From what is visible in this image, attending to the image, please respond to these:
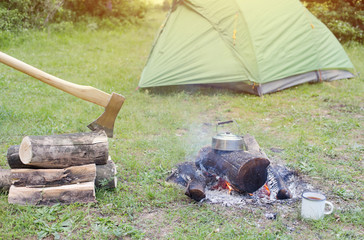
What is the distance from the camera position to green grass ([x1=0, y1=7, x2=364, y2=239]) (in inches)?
113

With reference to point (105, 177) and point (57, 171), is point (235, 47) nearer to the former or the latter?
point (105, 177)

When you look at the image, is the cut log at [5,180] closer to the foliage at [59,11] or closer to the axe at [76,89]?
the axe at [76,89]

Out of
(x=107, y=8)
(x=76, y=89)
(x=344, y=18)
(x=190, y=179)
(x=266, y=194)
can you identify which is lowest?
(x=266, y=194)

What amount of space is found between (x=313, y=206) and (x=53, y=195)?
6.81 ft

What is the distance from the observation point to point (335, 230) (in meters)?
2.84

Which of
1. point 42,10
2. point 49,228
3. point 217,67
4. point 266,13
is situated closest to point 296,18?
point 266,13

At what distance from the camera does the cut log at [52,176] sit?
3.16 m

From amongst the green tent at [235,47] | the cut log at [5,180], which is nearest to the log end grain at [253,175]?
the cut log at [5,180]

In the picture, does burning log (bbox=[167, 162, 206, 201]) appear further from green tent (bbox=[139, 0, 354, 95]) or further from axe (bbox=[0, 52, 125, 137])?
green tent (bbox=[139, 0, 354, 95])

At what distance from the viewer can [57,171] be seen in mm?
3213

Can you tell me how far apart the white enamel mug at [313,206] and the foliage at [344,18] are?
29.3ft

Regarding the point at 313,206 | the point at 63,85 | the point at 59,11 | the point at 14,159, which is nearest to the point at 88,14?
the point at 59,11

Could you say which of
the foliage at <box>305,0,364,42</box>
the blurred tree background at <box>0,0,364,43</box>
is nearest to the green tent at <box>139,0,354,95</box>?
the foliage at <box>305,0,364,42</box>

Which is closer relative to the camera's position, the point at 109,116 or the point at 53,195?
the point at 53,195
